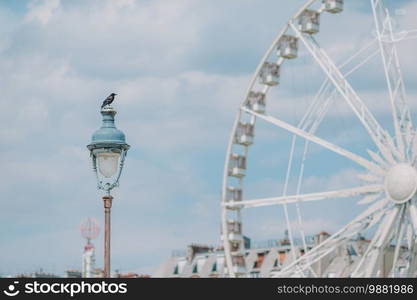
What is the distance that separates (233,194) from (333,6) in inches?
336

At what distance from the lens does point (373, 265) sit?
53.6 m

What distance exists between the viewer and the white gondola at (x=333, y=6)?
193ft

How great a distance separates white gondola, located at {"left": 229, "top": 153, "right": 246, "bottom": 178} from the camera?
202 ft

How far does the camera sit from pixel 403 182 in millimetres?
51188

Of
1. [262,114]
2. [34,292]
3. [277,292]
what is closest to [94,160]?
[34,292]

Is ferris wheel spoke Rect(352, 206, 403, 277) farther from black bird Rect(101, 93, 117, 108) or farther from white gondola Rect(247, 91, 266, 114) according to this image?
black bird Rect(101, 93, 117, 108)

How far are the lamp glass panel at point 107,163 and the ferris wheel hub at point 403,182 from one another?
26621 mm

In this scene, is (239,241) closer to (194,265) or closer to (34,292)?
(34,292)

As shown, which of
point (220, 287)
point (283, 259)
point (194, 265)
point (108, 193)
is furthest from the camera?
point (194, 265)

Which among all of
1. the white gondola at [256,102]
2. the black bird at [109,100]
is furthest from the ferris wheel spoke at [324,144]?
the black bird at [109,100]

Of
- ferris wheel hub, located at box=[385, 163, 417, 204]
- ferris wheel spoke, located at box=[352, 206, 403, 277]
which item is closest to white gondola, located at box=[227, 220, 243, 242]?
ferris wheel spoke, located at box=[352, 206, 403, 277]

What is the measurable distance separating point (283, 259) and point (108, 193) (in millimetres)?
76542

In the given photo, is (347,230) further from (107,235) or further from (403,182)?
(107,235)

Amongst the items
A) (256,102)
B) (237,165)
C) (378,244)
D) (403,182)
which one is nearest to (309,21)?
(256,102)
